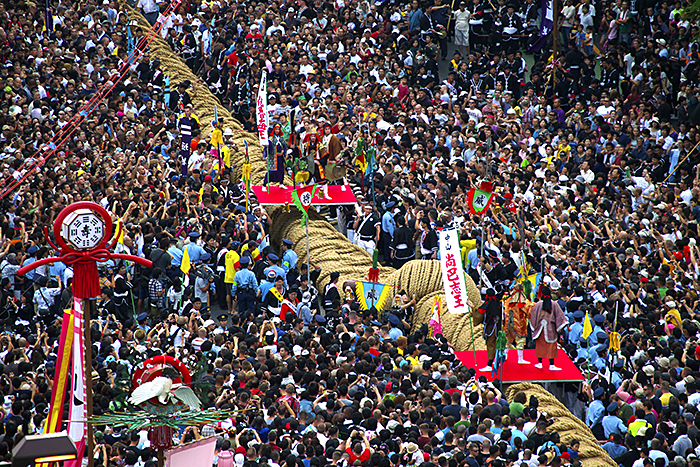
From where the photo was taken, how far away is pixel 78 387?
10523mm

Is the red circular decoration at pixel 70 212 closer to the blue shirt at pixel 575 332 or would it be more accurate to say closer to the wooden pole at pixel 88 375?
the wooden pole at pixel 88 375

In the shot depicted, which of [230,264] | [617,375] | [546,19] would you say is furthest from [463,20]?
[617,375]

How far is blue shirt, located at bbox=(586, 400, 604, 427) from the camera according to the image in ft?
49.1

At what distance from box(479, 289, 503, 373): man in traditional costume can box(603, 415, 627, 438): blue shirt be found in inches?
89.7

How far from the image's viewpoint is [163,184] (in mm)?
20094

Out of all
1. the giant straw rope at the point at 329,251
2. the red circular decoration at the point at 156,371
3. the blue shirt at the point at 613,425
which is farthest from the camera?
the giant straw rope at the point at 329,251

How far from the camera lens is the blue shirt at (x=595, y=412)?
15.0 meters

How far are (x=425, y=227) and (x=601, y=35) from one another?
1066 cm

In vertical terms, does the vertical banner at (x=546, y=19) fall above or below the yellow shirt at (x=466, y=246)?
above

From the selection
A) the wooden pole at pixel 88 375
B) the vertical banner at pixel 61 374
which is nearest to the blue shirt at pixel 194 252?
the vertical banner at pixel 61 374

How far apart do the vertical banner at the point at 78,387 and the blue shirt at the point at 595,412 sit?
799 centimetres

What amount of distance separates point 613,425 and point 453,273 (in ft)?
11.0

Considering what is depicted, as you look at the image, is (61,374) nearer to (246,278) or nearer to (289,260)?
(246,278)

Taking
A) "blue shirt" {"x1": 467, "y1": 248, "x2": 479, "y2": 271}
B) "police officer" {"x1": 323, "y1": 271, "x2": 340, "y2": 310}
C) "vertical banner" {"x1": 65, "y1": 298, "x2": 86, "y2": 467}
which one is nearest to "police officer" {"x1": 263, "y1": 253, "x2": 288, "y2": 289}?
"police officer" {"x1": 323, "y1": 271, "x2": 340, "y2": 310}
